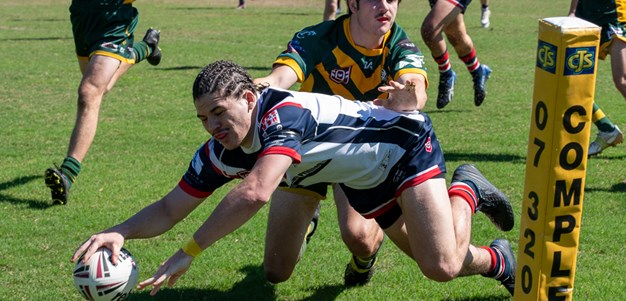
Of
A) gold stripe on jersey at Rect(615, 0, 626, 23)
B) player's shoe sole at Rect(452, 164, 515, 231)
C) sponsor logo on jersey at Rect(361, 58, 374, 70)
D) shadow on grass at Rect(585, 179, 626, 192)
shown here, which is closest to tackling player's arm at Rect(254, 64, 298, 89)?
sponsor logo on jersey at Rect(361, 58, 374, 70)

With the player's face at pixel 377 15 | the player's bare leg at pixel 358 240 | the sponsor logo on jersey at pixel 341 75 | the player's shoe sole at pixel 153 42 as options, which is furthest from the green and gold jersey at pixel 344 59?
the player's shoe sole at pixel 153 42

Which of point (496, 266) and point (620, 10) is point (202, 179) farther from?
point (620, 10)

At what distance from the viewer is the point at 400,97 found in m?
4.87

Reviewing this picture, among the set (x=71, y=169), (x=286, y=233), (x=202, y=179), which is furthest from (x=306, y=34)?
(x=71, y=169)

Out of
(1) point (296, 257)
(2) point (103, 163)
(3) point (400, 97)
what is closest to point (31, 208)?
(2) point (103, 163)

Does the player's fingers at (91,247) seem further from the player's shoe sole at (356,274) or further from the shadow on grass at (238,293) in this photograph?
the player's shoe sole at (356,274)

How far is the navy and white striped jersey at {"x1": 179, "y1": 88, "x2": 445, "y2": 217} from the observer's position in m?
4.53

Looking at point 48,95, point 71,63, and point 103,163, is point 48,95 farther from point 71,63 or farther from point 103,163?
point 103,163

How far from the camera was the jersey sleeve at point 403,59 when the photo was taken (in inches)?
216

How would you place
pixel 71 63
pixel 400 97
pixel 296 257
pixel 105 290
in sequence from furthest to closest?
pixel 71 63 < pixel 296 257 < pixel 400 97 < pixel 105 290

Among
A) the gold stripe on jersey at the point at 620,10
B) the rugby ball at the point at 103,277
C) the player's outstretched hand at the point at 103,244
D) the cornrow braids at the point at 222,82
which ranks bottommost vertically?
the gold stripe on jersey at the point at 620,10

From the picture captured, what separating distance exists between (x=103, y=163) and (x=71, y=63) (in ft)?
23.6

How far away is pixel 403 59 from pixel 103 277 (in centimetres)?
222

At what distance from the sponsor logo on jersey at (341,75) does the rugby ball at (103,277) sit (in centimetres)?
187
